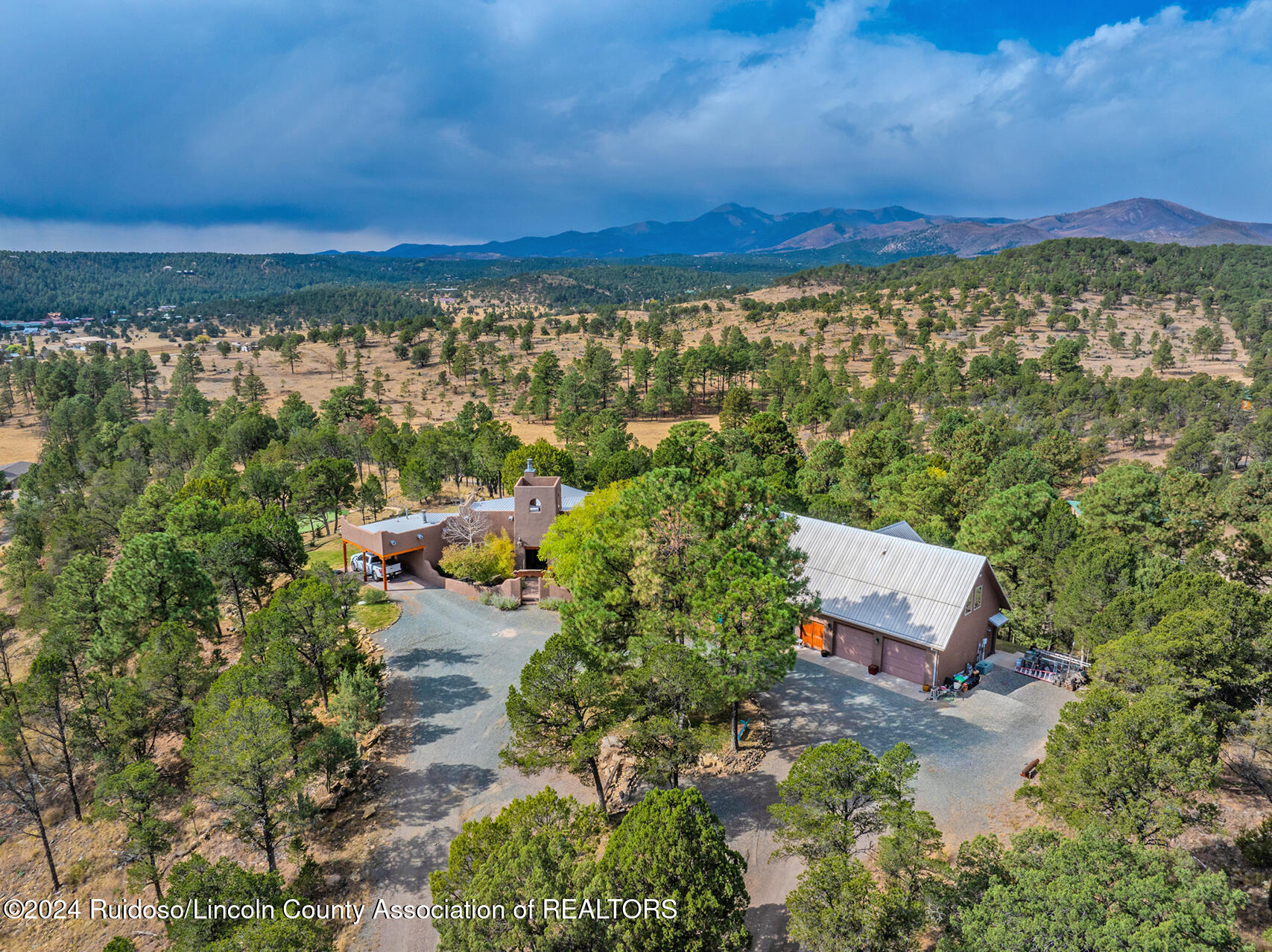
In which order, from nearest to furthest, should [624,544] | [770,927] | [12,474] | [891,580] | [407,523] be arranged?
[770,927] → [624,544] → [891,580] → [407,523] → [12,474]

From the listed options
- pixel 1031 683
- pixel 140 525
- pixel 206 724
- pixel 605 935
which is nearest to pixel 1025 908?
pixel 605 935

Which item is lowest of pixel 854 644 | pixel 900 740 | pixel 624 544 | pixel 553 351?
pixel 900 740

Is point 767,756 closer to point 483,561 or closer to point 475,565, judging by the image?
point 483,561

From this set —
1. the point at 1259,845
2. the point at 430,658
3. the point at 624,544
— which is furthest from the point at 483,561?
the point at 1259,845

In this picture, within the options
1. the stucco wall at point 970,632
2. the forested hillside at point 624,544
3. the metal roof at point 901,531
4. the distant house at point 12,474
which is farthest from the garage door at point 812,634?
the distant house at point 12,474

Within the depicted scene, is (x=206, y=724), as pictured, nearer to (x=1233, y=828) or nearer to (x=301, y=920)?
(x=301, y=920)

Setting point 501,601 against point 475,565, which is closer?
point 501,601
